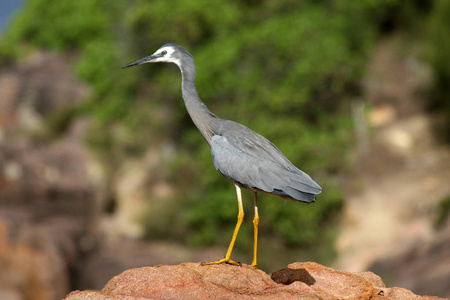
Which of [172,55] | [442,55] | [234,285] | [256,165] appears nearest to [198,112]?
[172,55]

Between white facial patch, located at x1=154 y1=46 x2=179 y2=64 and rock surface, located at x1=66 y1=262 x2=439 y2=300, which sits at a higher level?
white facial patch, located at x1=154 y1=46 x2=179 y2=64

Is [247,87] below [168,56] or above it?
above

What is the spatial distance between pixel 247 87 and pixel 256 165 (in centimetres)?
2303

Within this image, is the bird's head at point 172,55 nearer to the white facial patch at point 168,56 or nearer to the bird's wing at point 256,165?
the white facial patch at point 168,56

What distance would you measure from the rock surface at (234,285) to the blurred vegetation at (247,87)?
65.1 feet

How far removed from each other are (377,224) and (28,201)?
51.6ft

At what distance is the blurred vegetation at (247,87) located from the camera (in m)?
30.0

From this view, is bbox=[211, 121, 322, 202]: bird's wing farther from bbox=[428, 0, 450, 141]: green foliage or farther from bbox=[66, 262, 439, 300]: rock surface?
bbox=[428, 0, 450, 141]: green foliage

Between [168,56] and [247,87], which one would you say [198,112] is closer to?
[168,56]

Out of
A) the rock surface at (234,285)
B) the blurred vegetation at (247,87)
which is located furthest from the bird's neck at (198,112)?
the blurred vegetation at (247,87)

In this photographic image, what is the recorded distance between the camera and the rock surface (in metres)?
7.93

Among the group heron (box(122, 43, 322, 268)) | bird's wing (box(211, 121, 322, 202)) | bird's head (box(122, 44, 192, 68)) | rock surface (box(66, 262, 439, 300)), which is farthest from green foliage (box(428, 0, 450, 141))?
rock surface (box(66, 262, 439, 300))

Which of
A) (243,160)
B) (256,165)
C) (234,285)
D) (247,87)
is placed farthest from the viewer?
(247,87)

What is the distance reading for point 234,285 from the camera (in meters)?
8.35
